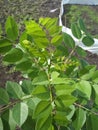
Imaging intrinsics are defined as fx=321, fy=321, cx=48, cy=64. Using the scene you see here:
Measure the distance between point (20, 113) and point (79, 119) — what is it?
0.57 feet

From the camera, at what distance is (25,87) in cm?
94

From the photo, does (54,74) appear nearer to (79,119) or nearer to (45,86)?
(45,86)

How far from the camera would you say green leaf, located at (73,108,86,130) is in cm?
89

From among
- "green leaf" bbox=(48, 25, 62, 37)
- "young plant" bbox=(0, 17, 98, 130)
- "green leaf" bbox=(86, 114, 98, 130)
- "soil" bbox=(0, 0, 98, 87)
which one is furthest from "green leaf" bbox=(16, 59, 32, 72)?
"soil" bbox=(0, 0, 98, 87)

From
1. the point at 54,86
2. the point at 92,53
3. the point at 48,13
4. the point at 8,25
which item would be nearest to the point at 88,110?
the point at 54,86

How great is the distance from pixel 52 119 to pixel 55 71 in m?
0.13

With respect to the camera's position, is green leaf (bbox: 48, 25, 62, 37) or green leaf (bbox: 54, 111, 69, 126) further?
green leaf (bbox: 48, 25, 62, 37)

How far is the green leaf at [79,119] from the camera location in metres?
0.89

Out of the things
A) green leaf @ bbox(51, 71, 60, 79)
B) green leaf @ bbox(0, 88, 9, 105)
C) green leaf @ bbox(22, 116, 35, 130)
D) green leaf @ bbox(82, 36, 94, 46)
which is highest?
green leaf @ bbox(82, 36, 94, 46)

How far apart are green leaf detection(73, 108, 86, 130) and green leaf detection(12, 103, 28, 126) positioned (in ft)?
0.49

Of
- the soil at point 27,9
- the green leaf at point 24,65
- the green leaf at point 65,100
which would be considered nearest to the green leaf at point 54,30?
the green leaf at point 24,65

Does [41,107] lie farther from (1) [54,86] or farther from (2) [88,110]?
(2) [88,110]

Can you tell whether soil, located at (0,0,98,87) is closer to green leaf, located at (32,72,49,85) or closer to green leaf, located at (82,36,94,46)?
green leaf, located at (82,36,94,46)

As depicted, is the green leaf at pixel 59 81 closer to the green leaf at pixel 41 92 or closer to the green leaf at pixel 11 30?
the green leaf at pixel 41 92
